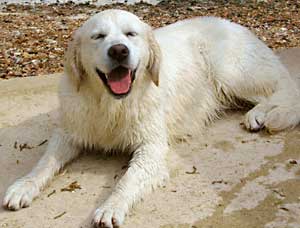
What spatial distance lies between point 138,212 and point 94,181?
45 centimetres

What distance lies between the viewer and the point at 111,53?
3.06 m

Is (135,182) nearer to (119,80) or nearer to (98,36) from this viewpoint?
(119,80)

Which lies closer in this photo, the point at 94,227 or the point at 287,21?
the point at 94,227

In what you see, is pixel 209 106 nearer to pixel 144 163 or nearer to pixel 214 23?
pixel 214 23

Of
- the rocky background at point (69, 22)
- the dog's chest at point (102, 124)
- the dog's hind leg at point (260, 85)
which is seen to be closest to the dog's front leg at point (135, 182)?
the dog's chest at point (102, 124)

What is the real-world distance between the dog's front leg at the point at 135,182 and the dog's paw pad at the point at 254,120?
750mm

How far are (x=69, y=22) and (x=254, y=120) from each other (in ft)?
17.2

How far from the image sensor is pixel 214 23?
4.42 metres

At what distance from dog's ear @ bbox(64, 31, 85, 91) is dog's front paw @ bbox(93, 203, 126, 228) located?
0.86 metres

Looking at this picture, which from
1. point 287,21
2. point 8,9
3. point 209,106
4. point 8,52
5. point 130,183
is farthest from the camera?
point 8,9

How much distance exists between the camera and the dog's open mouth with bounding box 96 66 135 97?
316 cm

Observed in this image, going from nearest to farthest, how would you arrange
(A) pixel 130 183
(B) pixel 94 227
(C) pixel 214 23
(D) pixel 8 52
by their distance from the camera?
1. (B) pixel 94 227
2. (A) pixel 130 183
3. (C) pixel 214 23
4. (D) pixel 8 52

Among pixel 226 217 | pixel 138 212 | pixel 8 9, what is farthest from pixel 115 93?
pixel 8 9

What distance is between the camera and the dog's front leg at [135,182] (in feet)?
9.08
